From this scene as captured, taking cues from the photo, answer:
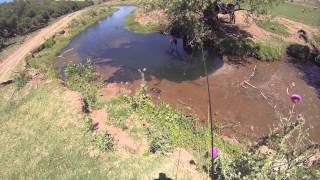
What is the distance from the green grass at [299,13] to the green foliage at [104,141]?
16.7 meters

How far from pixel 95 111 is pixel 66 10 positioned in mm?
28783

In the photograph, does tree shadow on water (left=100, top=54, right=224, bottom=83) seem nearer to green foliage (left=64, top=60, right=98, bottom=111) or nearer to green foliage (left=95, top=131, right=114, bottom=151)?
green foliage (left=64, top=60, right=98, bottom=111)

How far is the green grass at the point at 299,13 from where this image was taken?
2490 centimetres

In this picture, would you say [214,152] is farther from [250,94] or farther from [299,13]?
[299,13]

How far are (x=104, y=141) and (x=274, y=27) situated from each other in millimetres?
15196

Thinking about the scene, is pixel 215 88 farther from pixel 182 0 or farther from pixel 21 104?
pixel 21 104

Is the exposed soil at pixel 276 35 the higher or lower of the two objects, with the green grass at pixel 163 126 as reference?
higher

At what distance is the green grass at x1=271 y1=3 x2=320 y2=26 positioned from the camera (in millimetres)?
24903

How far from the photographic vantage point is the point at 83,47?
84.7 ft

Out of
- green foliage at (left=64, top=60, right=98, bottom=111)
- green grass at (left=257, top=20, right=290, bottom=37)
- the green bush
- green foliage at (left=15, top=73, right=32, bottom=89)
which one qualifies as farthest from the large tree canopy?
green foliage at (left=15, top=73, right=32, bottom=89)

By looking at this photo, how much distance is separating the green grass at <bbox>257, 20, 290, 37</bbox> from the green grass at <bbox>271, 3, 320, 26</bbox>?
1.23 metres

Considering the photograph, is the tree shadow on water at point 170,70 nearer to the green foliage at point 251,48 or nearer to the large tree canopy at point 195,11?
the green foliage at point 251,48

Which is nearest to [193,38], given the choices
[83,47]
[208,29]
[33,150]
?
[208,29]

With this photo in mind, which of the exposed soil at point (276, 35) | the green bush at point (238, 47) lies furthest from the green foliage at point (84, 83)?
the exposed soil at point (276, 35)
